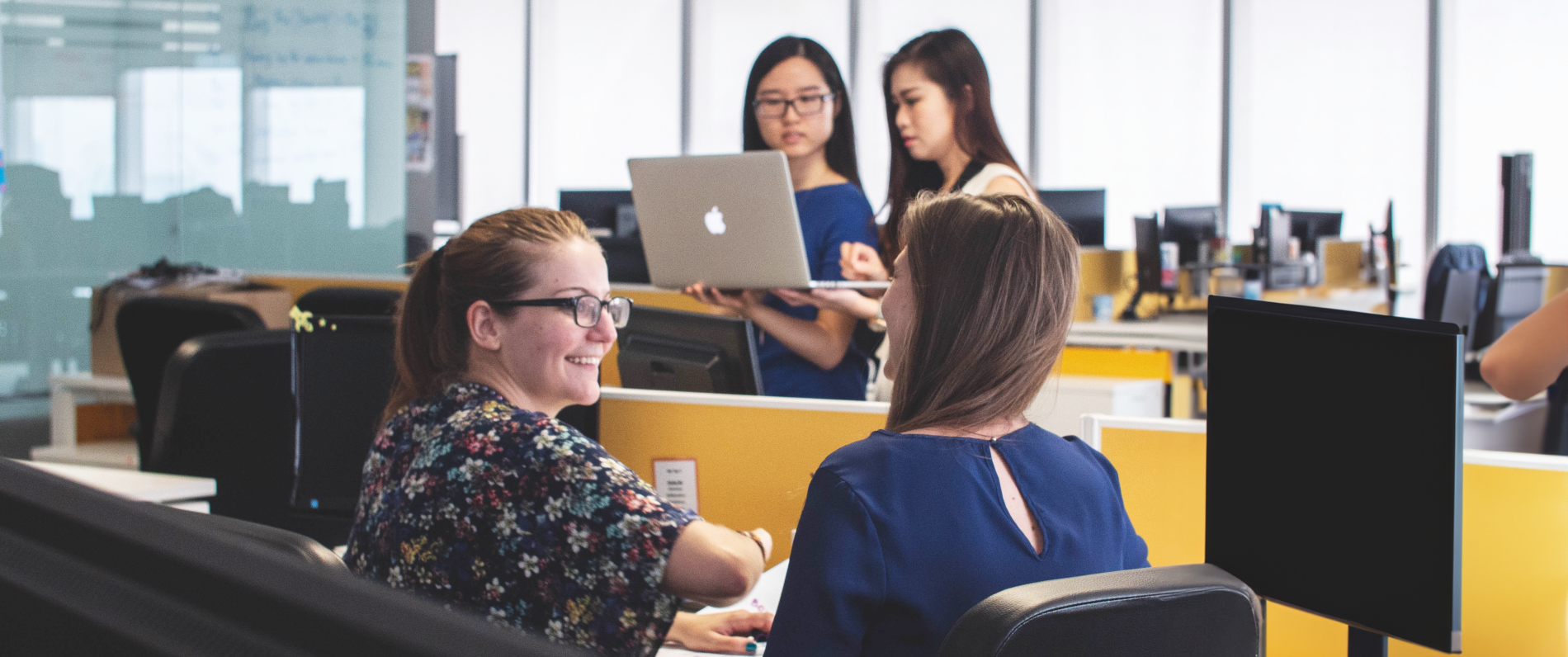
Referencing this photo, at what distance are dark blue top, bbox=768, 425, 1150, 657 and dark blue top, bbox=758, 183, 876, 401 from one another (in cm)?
124

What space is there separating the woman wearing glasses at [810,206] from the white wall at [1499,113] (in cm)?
530

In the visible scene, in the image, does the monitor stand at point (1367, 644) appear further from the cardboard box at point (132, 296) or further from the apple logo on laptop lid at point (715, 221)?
the cardboard box at point (132, 296)

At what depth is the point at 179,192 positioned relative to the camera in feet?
15.0

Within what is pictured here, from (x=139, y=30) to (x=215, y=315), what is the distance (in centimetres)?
199

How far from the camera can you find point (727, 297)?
246cm

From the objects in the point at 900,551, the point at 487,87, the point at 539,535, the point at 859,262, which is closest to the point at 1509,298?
the point at 859,262

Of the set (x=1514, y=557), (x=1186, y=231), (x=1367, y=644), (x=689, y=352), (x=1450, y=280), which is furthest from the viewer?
(x=1186, y=231)

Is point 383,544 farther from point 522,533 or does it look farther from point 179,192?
point 179,192

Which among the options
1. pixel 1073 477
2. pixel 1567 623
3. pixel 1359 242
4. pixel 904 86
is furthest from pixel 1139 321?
pixel 1073 477

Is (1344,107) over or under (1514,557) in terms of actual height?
over

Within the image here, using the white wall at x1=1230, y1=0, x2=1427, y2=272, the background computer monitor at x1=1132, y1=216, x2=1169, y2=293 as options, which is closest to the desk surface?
the background computer monitor at x1=1132, y1=216, x2=1169, y2=293

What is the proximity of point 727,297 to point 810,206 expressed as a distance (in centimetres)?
26

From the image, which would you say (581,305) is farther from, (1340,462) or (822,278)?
(822,278)

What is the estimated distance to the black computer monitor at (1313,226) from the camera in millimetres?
6188
